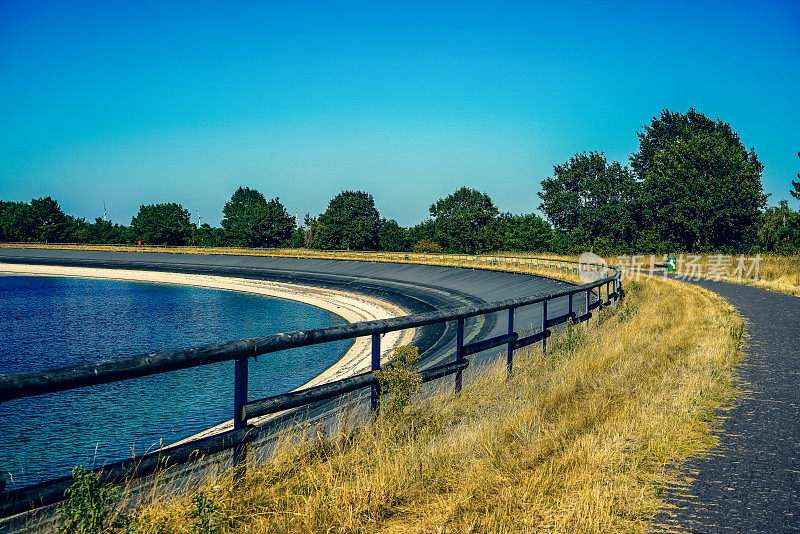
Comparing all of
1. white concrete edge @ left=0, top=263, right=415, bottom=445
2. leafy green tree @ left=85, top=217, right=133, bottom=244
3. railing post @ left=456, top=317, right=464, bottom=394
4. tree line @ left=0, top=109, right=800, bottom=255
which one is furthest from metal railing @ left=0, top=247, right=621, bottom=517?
leafy green tree @ left=85, top=217, right=133, bottom=244

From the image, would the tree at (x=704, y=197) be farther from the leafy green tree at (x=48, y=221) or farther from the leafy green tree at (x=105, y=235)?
the leafy green tree at (x=48, y=221)

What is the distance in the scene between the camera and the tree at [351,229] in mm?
119750

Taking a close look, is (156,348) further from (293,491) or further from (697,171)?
(697,171)

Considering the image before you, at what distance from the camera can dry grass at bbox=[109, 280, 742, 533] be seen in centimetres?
340

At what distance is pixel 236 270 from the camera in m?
82.3

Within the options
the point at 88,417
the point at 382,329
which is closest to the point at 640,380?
the point at 382,329

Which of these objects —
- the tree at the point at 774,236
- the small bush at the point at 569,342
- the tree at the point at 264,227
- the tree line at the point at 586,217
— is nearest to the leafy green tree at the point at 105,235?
the tree line at the point at 586,217

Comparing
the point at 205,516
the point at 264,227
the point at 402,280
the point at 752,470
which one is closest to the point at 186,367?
the point at 205,516

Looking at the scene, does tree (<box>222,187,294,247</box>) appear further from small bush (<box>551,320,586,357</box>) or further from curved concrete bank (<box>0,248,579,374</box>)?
small bush (<box>551,320,586,357</box>)

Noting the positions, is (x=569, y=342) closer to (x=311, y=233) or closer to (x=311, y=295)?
(x=311, y=295)

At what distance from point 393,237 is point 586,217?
6346cm

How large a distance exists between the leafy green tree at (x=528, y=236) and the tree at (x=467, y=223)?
3.48 metres

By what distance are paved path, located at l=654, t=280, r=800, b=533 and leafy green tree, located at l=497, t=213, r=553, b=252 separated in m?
110

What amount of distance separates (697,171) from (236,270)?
214ft
